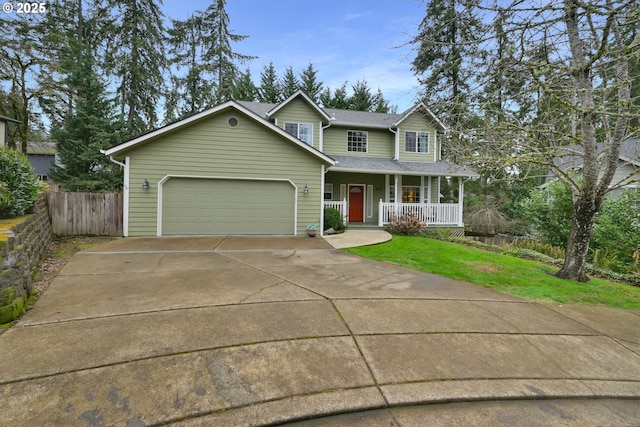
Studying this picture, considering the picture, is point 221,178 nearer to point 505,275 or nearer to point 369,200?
point 369,200

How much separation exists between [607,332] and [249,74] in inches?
1105

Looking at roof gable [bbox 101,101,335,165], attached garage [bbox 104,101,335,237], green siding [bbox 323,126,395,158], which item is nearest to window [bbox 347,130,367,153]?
green siding [bbox 323,126,395,158]

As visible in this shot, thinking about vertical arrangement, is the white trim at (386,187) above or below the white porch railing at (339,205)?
above

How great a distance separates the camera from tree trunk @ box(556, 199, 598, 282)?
21.4 feet

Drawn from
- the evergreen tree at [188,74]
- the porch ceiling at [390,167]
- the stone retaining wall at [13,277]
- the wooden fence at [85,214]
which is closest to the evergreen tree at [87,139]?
the evergreen tree at [188,74]

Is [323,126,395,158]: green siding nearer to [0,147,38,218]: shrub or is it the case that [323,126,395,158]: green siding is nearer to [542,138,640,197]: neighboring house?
[542,138,640,197]: neighboring house

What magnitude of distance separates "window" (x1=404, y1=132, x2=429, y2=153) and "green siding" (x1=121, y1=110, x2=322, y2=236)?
6.62 meters

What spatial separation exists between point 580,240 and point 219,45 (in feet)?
88.2

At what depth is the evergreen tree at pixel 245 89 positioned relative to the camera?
82.0 ft

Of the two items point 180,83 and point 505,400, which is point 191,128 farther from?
point 180,83

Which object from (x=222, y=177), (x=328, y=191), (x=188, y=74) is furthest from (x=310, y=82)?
(x=222, y=177)

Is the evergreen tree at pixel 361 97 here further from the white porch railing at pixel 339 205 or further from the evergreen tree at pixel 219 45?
the white porch railing at pixel 339 205

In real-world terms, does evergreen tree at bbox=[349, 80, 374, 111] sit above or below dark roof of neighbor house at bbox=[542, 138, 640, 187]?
above

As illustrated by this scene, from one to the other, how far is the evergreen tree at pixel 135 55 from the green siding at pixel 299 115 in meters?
12.8
